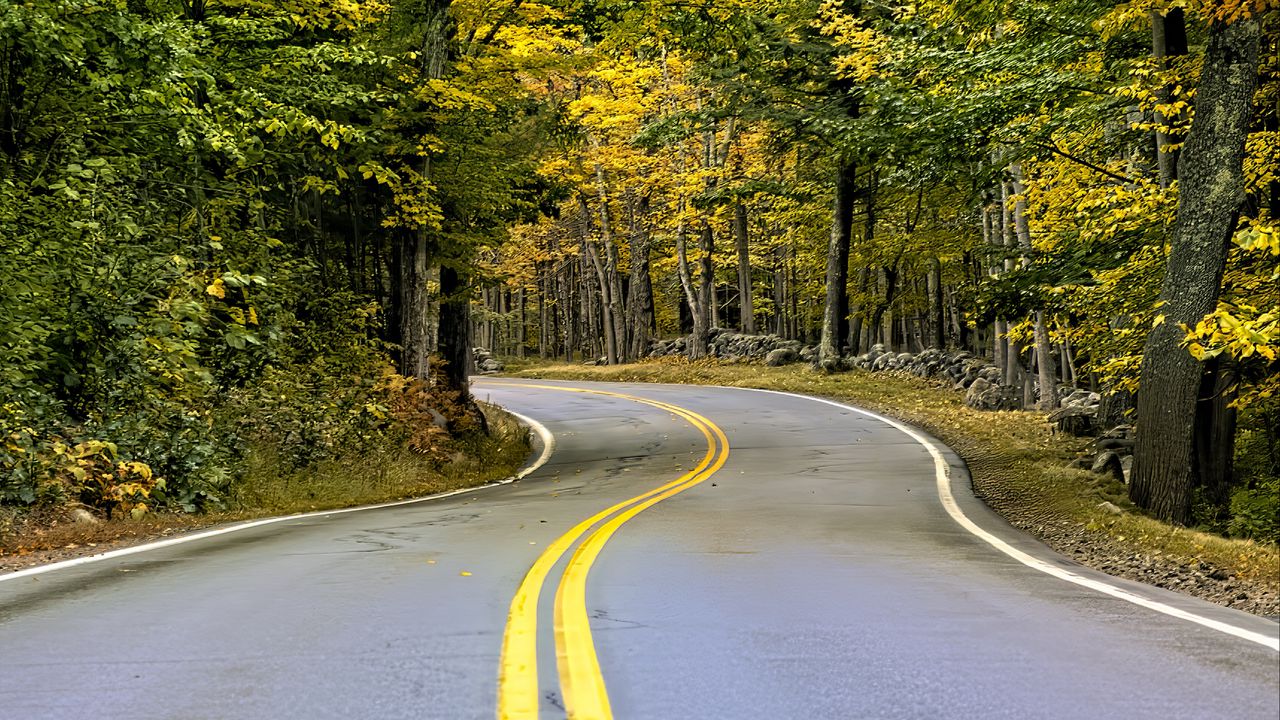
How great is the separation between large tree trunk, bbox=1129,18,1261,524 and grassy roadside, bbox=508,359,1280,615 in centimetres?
69

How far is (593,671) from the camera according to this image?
4801 mm

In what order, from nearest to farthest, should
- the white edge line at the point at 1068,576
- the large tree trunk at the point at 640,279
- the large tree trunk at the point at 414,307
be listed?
the white edge line at the point at 1068,576, the large tree trunk at the point at 414,307, the large tree trunk at the point at 640,279

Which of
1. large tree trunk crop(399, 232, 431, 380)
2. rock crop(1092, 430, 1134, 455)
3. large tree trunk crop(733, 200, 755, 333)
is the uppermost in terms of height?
large tree trunk crop(733, 200, 755, 333)

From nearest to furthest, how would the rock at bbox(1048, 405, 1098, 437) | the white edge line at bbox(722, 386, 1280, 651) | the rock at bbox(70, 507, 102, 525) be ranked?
the white edge line at bbox(722, 386, 1280, 651) < the rock at bbox(70, 507, 102, 525) < the rock at bbox(1048, 405, 1098, 437)

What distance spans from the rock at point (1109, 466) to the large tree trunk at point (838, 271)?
18.2 m

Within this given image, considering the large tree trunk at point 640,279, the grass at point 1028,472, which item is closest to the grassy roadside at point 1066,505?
the grass at point 1028,472

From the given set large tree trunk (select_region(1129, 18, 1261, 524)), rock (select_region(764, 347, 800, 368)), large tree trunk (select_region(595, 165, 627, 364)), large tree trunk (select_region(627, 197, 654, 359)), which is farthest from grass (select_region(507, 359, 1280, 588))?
large tree trunk (select_region(595, 165, 627, 364))

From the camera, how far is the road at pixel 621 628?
431 cm

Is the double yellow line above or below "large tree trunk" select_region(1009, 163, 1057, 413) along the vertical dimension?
below

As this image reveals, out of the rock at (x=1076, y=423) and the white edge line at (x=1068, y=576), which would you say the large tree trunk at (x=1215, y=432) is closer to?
the white edge line at (x=1068, y=576)

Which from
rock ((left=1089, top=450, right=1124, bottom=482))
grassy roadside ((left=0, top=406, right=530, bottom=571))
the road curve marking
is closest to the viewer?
the road curve marking

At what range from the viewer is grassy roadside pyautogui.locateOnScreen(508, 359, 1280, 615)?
7902 mm

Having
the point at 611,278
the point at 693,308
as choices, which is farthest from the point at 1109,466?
the point at 611,278

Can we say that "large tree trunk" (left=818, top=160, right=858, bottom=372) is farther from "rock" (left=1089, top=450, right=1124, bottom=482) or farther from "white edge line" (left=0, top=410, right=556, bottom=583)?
"rock" (left=1089, top=450, right=1124, bottom=482)
